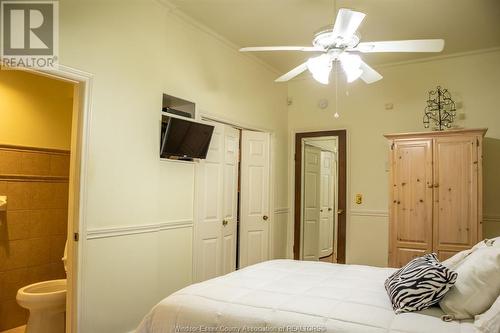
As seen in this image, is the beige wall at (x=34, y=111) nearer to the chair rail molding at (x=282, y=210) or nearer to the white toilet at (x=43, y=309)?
the white toilet at (x=43, y=309)

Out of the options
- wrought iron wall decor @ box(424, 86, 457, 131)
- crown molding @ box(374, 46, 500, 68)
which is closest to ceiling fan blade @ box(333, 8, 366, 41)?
wrought iron wall decor @ box(424, 86, 457, 131)

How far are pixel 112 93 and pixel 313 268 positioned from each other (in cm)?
204

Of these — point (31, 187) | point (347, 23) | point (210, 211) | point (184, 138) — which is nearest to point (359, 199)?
point (210, 211)

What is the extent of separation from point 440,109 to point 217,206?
289 centimetres

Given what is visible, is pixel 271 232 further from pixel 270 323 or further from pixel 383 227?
pixel 270 323

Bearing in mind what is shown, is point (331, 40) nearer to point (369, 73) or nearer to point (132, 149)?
point (369, 73)

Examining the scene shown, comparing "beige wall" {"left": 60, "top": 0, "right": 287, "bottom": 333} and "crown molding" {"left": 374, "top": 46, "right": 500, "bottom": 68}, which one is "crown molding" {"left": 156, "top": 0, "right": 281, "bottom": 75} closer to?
"beige wall" {"left": 60, "top": 0, "right": 287, "bottom": 333}

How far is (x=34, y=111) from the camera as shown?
145 inches

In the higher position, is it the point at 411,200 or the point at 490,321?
the point at 411,200

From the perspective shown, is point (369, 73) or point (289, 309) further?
point (369, 73)

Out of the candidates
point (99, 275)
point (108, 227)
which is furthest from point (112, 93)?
point (99, 275)

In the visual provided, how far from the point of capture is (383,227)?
15.3 ft

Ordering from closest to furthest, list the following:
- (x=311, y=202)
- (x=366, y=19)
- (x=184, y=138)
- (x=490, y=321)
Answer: (x=490, y=321) < (x=184, y=138) < (x=366, y=19) < (x=311, y=202)

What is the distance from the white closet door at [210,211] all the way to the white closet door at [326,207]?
255 cm
